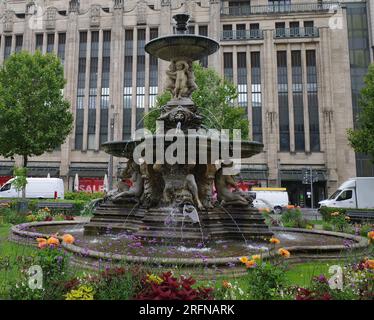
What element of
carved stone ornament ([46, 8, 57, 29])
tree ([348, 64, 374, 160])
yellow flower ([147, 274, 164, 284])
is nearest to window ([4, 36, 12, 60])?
carved stone ornament ([46, 8, 57, 29])

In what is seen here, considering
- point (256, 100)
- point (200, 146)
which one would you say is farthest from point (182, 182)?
point (256, 100)

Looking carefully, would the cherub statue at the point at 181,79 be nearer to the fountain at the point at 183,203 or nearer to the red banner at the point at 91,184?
the fountain at the point at 183,203

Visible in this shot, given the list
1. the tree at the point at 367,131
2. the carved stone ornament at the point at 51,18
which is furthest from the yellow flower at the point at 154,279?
the carved stone ornament at the point at 51,18

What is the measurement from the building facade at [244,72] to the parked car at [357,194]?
14.1m

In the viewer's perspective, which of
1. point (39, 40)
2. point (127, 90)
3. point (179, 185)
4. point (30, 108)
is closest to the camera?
point (179, 185)

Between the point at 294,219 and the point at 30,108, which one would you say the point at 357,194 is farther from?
the point at 30,108

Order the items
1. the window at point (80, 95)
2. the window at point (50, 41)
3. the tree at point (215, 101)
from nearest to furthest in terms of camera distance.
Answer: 1. the tree at point (215, 101)
2. the window at point (80, 95)
3. the window at point (50, 41)

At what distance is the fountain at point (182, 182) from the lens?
29.3 feet

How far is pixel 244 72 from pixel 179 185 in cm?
3698

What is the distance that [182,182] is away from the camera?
31.5 ft

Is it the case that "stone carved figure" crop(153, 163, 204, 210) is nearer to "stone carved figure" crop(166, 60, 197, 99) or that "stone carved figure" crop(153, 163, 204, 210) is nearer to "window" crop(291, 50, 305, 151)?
"stone carved figure" crop(166, 60, 197, 99)

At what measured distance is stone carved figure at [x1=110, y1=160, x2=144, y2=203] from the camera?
34.3 ft

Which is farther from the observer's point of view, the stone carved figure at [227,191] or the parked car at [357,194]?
the parked car at [357,194]
